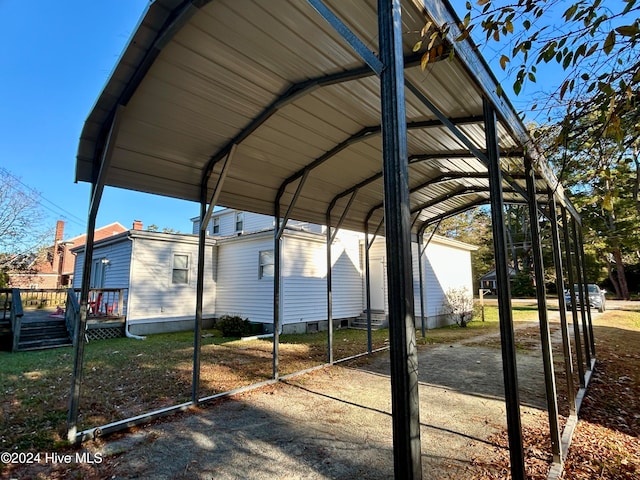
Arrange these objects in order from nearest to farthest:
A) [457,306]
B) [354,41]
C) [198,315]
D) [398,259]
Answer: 1. [398,259]
2. [354,41]
3. [198,315]
4. [457,306]

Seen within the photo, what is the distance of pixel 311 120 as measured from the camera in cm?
420

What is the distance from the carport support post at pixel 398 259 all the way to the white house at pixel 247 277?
10.4 metres

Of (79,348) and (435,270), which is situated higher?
(435,270)

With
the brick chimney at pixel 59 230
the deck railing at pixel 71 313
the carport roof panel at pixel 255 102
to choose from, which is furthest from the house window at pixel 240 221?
the brick chimney at pixel 59 230

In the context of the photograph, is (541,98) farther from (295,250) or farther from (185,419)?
(295,250)

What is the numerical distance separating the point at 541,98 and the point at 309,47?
187 cm

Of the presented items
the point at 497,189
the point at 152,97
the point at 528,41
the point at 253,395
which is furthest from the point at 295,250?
the point at 528,41

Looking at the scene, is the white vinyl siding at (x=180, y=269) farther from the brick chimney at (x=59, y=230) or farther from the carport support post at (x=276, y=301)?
the brick chimney at (x=59, y=230)

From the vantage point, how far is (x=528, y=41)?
1.75 metres

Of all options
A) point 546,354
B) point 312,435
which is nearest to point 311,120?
point 546,354

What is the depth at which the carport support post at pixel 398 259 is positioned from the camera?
1.29 meters

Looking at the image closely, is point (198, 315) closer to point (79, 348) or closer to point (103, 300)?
point (79, 348)

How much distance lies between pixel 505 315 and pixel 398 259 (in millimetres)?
1560

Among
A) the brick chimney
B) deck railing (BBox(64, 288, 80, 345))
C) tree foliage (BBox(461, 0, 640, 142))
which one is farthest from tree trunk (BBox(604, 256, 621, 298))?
the brick chimney
